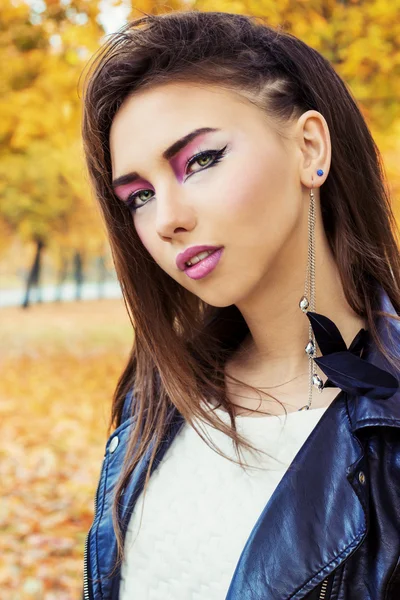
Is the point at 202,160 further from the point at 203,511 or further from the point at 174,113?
the point at 203,511

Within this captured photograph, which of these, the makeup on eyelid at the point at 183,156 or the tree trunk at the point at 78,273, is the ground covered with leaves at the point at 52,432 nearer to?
the tree trunk at the point at 78,273

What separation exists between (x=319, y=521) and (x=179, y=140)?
2.52 ft

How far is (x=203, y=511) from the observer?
144 centimetres

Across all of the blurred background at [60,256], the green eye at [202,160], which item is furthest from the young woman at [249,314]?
the blurred background at [60,256]

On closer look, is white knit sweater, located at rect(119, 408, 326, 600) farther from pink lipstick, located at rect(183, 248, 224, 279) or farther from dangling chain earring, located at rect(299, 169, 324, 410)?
pink lipstick, located at rect(183, 248, 224, 279)

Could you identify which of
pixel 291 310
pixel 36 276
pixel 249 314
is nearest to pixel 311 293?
pixel 291 310

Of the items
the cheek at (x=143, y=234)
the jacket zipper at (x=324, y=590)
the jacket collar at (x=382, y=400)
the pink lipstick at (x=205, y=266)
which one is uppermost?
the cheek at (x=143, y=234)

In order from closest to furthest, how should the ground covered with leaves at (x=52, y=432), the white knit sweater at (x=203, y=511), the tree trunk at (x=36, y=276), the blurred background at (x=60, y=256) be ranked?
the white knit sweater at (x=203, y=511)
the blurred background at (x=60, y=256)
the ground covered with leaves at (x=52, y=432)
the tree trunk at (x=36, y=276)

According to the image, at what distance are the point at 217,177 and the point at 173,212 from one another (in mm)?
110

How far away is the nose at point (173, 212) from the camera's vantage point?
128 cm

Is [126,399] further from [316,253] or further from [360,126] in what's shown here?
[360,126]

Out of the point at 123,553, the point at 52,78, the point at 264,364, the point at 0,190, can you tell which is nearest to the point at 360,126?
the point at 264,364

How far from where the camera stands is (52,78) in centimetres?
295

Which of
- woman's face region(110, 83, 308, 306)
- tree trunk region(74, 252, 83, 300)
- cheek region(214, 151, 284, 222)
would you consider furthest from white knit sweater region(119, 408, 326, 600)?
tree trunk region(74, 252, 83, 300)
